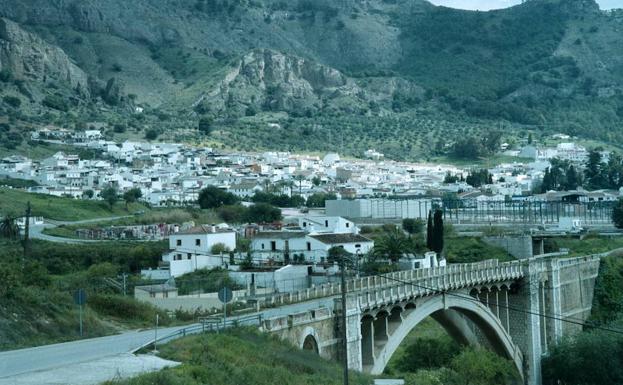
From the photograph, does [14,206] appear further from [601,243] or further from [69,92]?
[69,92]

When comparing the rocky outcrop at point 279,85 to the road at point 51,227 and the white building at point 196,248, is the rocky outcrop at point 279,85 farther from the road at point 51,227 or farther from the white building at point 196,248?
the white building at point 196,248

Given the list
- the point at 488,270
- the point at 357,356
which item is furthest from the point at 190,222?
the point at 357,356

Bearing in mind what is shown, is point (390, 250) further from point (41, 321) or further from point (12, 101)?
point (12, 101)

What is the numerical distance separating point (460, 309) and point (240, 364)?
1798 centimetres

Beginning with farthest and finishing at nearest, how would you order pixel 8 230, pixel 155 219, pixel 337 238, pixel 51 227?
pixel 155 219
pixel 51 227
pixel 8 230
pixel 337 238

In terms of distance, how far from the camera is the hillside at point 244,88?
136875 mm

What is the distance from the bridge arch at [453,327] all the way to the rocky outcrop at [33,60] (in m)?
103

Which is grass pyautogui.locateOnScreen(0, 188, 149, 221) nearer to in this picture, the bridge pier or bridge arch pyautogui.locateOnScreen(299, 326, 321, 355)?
the bridge pier

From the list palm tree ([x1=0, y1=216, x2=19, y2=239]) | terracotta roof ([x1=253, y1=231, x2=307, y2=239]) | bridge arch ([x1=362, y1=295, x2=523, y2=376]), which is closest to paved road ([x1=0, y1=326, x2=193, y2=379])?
bridge arch ([x1=362, y1=295, x2=523, y2=376])

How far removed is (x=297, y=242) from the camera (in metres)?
53.3

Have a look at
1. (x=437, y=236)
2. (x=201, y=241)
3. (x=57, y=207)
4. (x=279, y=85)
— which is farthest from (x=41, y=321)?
(x=279, y=85)

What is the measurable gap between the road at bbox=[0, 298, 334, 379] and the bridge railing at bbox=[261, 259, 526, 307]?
686cm

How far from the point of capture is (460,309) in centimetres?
3856

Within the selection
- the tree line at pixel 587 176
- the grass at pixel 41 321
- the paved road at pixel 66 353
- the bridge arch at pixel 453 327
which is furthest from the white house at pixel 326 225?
the tree line at pixel 587 176
